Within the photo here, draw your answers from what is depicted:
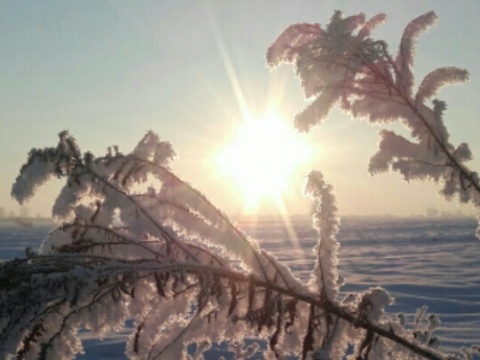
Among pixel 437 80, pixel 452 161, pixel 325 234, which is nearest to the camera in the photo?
pixel 325 234

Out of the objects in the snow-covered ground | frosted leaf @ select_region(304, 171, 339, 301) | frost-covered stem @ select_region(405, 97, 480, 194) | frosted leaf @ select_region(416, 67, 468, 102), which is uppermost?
frosted leaf @ select_region(416, 67, 468, 102)

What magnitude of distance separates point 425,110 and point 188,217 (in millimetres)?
934

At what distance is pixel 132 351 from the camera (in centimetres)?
183

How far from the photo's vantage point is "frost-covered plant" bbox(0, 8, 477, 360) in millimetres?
1395

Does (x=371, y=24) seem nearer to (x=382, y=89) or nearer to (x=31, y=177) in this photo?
(x=382, y=89)

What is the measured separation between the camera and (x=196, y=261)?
5.43 feet

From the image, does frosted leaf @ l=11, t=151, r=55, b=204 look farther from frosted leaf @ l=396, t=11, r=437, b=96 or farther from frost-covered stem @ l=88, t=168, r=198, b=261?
frosted leaf @ l=396, t=11, r=437, b=96

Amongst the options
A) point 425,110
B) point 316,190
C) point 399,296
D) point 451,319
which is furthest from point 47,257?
point 399,296

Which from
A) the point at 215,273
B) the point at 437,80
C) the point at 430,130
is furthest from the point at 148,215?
the point at 437,80

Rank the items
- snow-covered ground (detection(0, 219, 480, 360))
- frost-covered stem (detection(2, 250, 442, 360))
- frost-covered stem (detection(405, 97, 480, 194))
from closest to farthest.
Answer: frost-covered stem (detection(2, 250, 442, 360)) < frost-covered stem (detection(405, 97, 480, 194)) < snow-covered ground (detection(0, 219, 480, 360))

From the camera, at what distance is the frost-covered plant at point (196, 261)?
1395mm

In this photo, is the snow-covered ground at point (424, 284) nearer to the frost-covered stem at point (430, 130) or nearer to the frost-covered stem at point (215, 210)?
the frost-covered stem at point (215, 210)

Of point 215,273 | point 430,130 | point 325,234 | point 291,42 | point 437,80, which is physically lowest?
point 215,273

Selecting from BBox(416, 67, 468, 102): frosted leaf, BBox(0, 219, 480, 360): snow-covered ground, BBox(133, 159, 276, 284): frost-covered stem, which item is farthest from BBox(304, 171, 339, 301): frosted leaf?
BBox(0, 219, 480, 360): snow-covered ground
